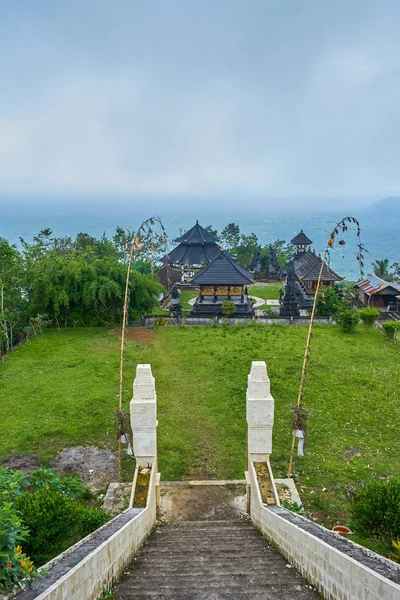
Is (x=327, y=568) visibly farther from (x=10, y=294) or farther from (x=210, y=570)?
(x=10, y=294)

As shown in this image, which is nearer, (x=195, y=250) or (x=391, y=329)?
(x=391, y=329)

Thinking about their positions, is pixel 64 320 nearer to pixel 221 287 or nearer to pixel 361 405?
pixel 221 287

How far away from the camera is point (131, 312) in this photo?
21422 millimetres

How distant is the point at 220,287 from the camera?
26594 millimetres

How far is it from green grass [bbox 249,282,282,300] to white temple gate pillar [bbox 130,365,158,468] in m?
25.0

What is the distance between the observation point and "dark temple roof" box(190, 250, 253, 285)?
25828 millimetres

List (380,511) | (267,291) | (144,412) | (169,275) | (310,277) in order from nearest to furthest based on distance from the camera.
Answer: (380,511), (144,412), (310,277), (169,275), (267,291)

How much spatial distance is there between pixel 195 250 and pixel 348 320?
18.3 m

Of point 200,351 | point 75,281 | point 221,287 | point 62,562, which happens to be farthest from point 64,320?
point 62,562

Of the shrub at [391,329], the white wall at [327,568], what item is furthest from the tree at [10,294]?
the shrub at [391,329]

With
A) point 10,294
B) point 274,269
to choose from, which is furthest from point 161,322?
point 274,269

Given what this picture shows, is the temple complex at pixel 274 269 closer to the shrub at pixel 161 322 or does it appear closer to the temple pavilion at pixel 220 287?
the temple pavilion at pixel 220 287

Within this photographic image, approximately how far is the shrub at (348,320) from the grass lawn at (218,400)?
1.87 ft

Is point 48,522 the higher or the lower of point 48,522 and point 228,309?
the higher
